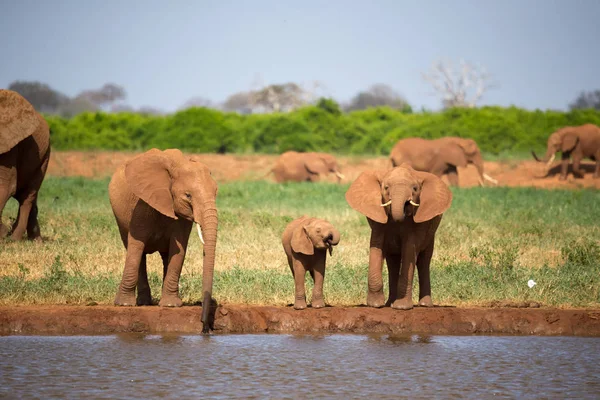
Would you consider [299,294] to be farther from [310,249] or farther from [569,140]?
[569,140]

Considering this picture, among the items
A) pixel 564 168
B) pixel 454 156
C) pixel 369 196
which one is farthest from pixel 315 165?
pixel 369 196

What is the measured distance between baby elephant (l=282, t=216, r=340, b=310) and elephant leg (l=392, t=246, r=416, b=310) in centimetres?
79

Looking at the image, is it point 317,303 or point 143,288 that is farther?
point 143,288

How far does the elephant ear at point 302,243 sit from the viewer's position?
1157 centimetres

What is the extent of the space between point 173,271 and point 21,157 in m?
6.69

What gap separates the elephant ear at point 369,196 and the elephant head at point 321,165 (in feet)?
77.8

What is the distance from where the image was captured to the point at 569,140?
34.8 m

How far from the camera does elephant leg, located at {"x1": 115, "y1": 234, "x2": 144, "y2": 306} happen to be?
11344mm

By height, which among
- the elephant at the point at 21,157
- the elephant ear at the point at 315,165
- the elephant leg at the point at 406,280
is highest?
the elephant ear at the point at 315,165

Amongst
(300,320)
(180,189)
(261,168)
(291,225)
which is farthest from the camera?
(261,168)

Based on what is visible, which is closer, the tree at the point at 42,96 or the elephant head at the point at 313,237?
the elephant head at the point at 313,237

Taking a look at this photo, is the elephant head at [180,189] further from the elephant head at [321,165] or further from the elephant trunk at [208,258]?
the elephant head at [321,165]

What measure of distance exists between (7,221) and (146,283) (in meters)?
8.36

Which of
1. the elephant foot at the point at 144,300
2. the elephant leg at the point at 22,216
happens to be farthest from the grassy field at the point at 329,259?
the elephant leg at the point at 22,216
